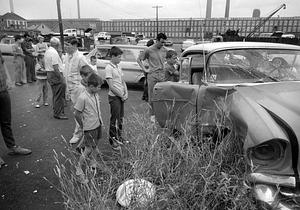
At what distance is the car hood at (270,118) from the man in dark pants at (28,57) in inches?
385

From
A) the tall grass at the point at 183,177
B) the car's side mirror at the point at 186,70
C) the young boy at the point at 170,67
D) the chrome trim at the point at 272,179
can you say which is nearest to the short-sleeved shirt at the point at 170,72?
the young boy at the point at 170,67

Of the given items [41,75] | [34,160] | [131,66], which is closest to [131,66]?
[131,66]

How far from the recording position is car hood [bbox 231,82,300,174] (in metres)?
1.90

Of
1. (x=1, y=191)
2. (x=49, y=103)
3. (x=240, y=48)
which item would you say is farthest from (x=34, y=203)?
(x=49, y=103)

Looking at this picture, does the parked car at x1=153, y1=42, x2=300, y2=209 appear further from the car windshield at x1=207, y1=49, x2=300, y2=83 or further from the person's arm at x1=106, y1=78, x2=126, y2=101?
the person's arm at x1=106, y1=78, x2=126, y2=101

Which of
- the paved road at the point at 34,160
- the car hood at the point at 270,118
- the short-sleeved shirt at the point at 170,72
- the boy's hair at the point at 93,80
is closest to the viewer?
the car hood at the point at 270,118

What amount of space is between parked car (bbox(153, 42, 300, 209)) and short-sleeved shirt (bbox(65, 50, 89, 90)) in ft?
7.52

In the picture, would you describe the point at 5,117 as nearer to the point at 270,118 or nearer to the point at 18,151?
the point at 18,151

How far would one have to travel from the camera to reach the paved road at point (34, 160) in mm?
2904

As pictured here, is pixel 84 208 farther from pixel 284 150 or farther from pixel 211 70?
pixel 211 70

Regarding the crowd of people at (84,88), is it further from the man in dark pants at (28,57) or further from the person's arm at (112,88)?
the man in dark pants at (28,57)

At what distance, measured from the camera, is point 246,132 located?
6.70 ft

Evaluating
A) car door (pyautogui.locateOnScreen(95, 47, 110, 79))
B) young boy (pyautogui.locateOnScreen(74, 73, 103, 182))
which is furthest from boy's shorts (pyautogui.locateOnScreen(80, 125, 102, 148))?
car door (pyautogui.locateOnScreen(95, 47, 110, 79))

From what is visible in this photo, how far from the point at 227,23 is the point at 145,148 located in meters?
35.9
